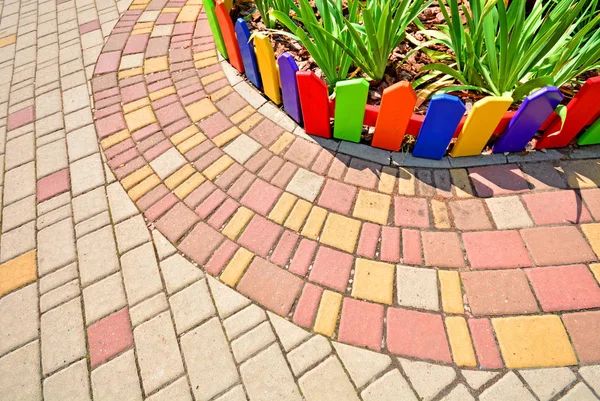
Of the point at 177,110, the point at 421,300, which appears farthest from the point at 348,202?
the point at 177,110

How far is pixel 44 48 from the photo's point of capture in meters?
3.50

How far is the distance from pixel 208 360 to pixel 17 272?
137cm

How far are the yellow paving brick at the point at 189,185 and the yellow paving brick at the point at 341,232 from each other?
2.97 feet

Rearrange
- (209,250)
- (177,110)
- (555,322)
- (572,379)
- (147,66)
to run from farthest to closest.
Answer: (147,66) < (177,110) < (209,250) < (555,322) < (572,379)

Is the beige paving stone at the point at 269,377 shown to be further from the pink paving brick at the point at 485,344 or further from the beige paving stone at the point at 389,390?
the pink paving brick at the point at 485,344

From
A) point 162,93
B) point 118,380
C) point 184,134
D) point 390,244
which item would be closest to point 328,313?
point 390,244

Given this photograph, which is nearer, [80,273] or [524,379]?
[524,379]

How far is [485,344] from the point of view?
1524mm

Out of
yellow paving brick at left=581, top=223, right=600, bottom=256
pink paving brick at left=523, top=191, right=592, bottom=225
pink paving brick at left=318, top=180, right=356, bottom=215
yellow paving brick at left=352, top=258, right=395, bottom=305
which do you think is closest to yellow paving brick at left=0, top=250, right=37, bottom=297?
pink paving brick at left=318, top=180, right=356, bottom=215

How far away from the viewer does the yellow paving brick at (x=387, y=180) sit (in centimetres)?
204

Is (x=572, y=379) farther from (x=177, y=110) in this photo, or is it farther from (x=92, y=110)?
(x=92, y=110)

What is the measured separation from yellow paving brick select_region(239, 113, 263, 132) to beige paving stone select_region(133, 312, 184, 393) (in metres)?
1.35

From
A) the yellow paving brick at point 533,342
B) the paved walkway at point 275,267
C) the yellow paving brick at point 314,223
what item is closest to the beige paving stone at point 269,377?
the paved walkway at point 275,267

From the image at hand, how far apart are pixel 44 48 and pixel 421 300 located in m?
4.31
